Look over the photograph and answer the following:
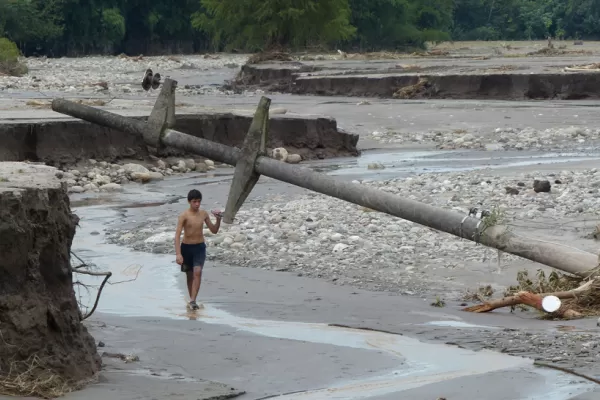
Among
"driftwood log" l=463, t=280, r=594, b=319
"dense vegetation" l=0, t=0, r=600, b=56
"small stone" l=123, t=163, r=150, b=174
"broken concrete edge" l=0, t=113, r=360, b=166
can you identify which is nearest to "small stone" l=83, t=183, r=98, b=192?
"broken concrete edge" l=0, t=113, r=360, b=166

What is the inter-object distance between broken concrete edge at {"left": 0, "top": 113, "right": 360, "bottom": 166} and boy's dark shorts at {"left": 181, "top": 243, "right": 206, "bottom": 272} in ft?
22.8

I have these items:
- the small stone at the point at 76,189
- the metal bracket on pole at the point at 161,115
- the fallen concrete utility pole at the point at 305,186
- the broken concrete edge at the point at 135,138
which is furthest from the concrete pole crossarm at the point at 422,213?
the broken concrete edge at the point at 135,138

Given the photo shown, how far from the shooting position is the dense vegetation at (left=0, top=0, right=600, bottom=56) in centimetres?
4903

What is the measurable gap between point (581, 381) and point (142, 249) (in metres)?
5.74

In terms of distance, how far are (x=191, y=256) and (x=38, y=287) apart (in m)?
2.95

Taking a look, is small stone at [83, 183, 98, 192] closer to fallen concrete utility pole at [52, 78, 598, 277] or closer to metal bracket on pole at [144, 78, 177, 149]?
fallen concrete utility pole at [52, 78, 598, 277]

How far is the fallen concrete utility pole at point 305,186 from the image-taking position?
314 inches

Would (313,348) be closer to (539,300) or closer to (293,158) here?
(539,300)

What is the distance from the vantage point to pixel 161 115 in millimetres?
9805

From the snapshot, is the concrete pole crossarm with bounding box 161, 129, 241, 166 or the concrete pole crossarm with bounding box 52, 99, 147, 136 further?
the concrete pole crossarm with bounding box 52, 99, 147, 136

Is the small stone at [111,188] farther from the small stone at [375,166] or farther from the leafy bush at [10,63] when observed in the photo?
the leafy bush at [10,63]

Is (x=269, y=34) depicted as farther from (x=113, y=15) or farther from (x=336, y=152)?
(x=336, y=152)

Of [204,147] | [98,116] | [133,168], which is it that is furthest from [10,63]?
[204,147]

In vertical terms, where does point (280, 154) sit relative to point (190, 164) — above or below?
above
